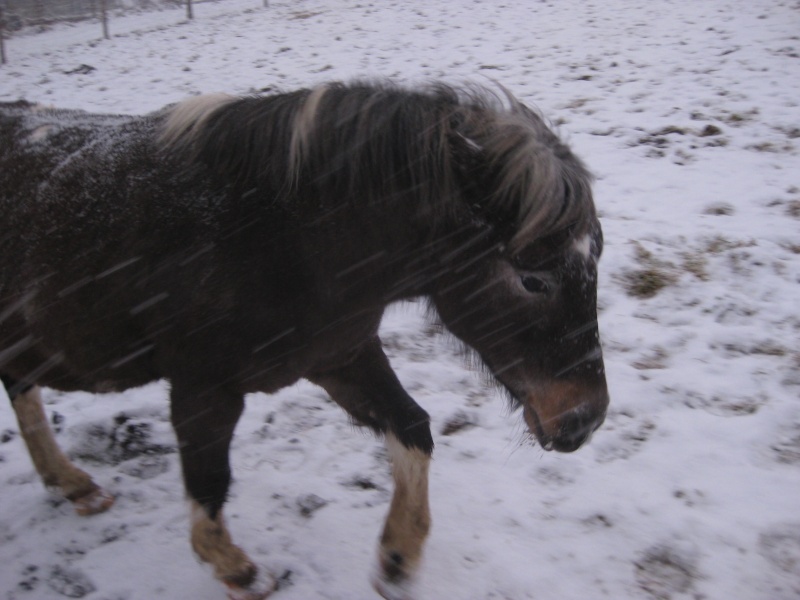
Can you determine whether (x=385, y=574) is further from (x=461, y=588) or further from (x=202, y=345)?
(x=202, y=345)

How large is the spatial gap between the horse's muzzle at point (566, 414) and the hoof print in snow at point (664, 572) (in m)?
0.68

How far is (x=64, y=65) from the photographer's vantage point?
468 inches

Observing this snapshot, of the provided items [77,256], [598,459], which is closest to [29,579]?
[77,256]

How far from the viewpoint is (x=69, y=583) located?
2408 mm

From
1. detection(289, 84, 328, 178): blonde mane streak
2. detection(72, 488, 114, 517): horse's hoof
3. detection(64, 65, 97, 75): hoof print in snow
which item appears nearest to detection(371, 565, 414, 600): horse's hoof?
detection(72, 488, 114, 517): horse's hoof

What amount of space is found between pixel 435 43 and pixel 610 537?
9751mm

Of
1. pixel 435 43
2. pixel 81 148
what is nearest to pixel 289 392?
pixel 81 148

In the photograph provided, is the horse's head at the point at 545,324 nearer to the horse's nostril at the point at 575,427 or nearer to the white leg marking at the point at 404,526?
the horse's nostril at the point at 575,427

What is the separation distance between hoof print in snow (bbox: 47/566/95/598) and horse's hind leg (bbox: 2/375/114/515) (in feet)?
1.04

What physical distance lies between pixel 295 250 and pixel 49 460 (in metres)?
1.76

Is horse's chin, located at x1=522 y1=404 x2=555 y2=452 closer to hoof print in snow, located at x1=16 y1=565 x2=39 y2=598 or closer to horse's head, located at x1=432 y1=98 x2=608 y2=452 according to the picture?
horse's head, located at x1=432 y1=98 x2=608 y2=452

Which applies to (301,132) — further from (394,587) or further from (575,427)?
(394,587)

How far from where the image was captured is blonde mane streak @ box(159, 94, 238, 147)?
6.87 feet

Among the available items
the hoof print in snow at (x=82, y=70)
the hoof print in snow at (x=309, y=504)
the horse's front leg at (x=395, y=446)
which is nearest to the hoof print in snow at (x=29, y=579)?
the hoof print in snow at (x=309, y=504)
